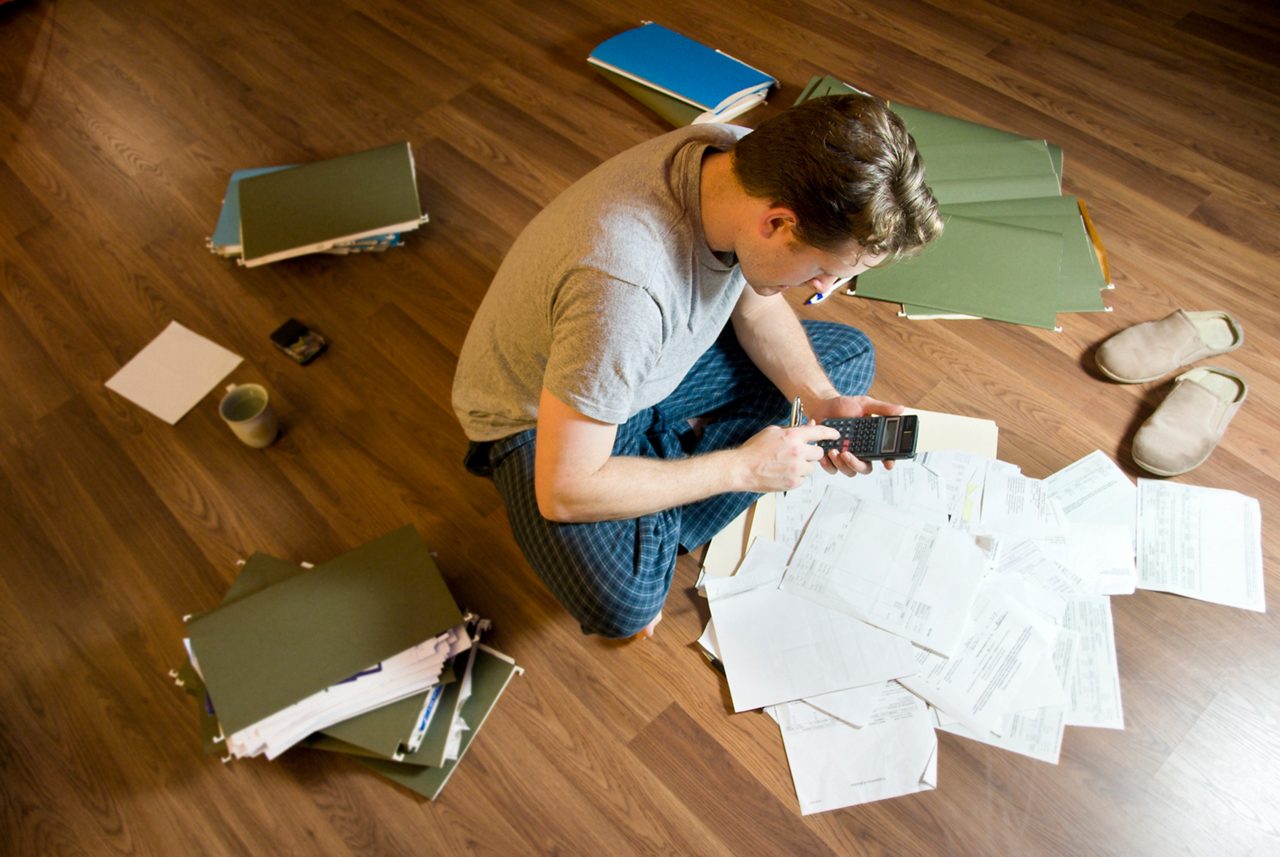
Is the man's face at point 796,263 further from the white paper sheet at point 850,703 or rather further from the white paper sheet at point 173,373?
the white paper sheet at point 173,373

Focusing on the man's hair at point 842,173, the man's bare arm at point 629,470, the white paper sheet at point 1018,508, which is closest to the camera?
the man's hair at point 842,173

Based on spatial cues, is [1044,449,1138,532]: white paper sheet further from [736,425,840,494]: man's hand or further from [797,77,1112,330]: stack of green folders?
[736,425,840,494]: man's hand

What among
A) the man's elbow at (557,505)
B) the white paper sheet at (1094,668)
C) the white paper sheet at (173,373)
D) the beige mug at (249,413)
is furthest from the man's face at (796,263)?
the white paper sheet at (173,373)

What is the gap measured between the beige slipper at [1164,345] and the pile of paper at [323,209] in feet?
4.94

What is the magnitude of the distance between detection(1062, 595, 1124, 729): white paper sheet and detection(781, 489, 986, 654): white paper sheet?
0.58 ft

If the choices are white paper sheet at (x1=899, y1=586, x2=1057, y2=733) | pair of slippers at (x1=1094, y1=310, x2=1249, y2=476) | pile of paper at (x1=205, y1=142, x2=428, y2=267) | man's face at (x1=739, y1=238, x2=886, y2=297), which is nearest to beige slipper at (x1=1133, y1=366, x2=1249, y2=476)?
pair of slippers at (x1=1094, y1=310, x2=1249, y2=476)

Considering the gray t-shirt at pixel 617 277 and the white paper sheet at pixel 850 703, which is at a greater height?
the gray t-shirt at pixel 617 277

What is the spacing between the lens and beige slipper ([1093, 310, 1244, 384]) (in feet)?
5.22

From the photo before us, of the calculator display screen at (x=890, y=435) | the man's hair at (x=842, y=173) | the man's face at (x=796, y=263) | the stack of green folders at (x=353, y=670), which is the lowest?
the stack of green folders at (x=353, y=670)

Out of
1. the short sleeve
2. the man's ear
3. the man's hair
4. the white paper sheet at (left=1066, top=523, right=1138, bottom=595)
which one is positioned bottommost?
the white paper sheet at (left=1066, top=523, right=1138, bottom=595)

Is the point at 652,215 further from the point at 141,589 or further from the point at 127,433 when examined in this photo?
the point at 127,433

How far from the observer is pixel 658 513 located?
4.21 feet

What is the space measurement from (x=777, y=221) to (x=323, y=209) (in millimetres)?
1354

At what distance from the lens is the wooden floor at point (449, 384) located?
1263mm
